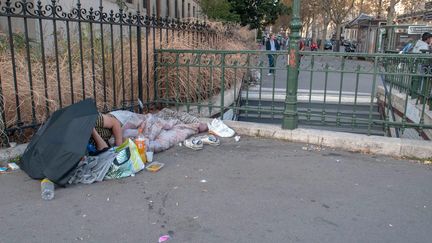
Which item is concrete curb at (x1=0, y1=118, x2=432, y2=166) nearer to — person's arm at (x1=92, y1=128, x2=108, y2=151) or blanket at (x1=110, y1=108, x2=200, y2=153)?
blanket at (x1=110, y1=108, x2=200, y2=153)

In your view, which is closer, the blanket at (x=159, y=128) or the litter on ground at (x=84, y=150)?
the litter on ground at (x=84, y=150)

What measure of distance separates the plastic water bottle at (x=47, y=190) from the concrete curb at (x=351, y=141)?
2.88m

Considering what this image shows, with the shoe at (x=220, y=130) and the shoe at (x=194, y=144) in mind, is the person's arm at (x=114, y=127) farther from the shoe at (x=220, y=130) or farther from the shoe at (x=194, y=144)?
the shoe at (x=220, y=130)

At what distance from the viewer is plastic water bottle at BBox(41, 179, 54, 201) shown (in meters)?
3.41

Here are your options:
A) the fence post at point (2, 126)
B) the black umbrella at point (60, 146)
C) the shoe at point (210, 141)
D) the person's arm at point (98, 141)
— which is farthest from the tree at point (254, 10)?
the black umbrella at point (60, 146)

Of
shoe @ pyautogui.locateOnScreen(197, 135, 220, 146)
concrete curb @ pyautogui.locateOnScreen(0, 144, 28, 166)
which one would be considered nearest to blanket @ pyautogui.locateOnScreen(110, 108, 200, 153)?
shoe @ pyautogui.locateOnScreen(197, 135, 220, 146)

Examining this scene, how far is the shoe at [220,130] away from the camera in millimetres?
5535

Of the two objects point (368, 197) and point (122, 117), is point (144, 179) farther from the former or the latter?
point (368, 197)

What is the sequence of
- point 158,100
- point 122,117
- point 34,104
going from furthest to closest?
1. point 158,100
2. point 122,117
3. point 34,104

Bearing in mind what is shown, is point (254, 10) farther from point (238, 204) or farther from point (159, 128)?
point (238, 204)

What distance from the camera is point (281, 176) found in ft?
13.4

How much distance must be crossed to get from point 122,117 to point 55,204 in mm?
2073

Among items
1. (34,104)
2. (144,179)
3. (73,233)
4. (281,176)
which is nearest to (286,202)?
(281,176)

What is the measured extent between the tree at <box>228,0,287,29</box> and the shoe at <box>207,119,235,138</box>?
20039 mm
